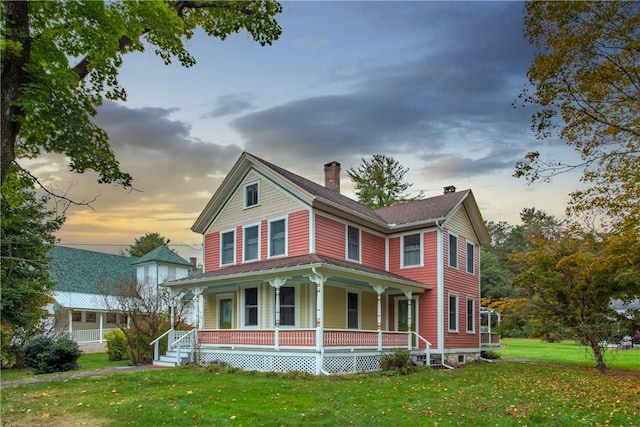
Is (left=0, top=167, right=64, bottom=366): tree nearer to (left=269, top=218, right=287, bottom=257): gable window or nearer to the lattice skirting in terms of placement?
(left=269, top=218, right=287, bottom=257): gable window

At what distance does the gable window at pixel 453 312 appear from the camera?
20.1 meters

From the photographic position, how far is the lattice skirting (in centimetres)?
1454

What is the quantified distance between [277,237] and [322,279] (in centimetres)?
397

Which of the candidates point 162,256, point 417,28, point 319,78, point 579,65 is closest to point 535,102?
point 579,65

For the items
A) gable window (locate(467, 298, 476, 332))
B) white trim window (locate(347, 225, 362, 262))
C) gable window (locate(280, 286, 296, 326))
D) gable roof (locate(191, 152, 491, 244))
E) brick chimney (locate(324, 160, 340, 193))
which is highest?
brick chimney (locate(324, 160, 340, 193))

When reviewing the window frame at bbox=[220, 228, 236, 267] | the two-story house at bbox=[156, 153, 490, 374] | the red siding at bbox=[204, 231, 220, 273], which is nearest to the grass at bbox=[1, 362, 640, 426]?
the two-story house at bbox=[156, 153, 490, 374]

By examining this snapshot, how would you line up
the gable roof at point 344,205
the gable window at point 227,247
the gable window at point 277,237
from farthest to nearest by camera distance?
1. the gable window at point 227,247
2. the gable window at point 277,237
3. the gable roof at point 344,205

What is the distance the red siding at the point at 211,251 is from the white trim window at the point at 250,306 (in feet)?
8.51

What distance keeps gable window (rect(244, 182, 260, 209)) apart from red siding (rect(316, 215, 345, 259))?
3165 mm

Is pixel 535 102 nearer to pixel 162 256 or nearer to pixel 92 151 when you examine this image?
pixel 92 151

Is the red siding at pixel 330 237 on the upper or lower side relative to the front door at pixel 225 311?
upper

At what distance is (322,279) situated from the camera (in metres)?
14.8

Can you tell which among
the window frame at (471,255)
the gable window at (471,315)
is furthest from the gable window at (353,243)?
the gable window at (471,315)

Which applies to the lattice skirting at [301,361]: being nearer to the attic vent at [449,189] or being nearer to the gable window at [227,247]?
the gable window at [227,247]
